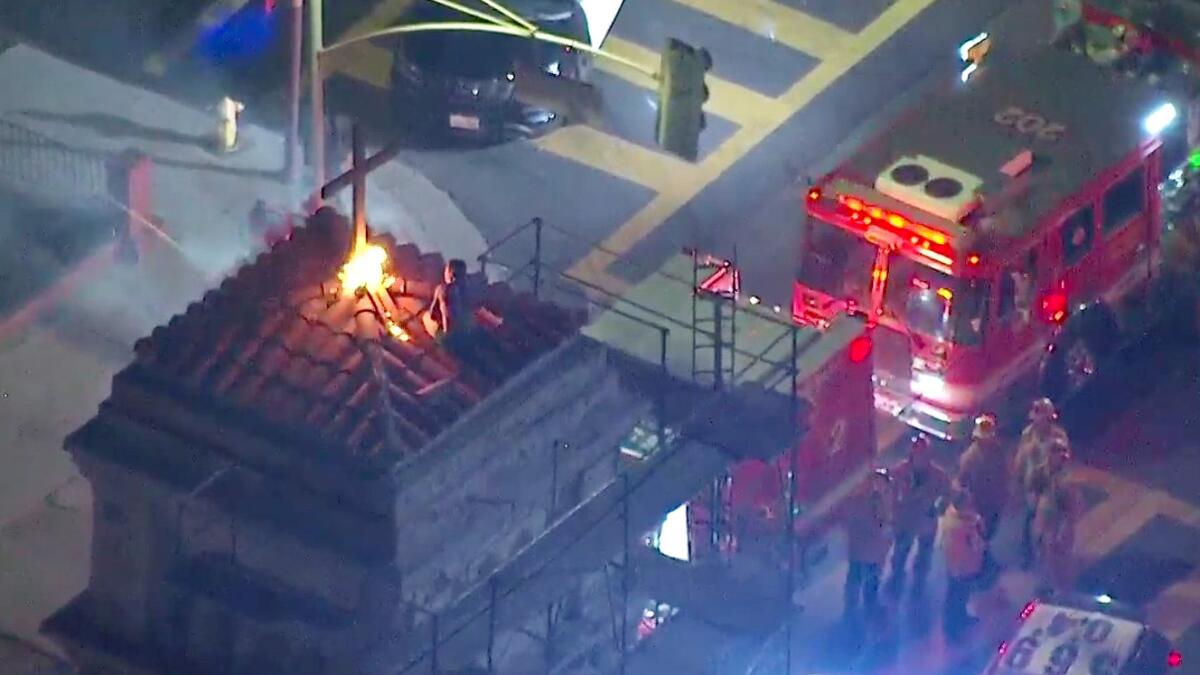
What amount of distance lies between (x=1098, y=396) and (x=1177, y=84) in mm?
3355

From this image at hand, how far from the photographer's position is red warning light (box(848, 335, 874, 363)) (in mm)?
28359

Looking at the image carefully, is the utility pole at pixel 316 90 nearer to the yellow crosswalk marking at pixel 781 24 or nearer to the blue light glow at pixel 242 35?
the blue light glow at pixel 242 35

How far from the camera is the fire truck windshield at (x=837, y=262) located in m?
30.6

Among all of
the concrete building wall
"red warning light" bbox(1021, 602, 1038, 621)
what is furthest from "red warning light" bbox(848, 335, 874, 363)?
the concrete building wall

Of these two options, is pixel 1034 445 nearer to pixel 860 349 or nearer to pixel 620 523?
pixel 860 349

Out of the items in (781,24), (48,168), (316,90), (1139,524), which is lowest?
(1139,524)

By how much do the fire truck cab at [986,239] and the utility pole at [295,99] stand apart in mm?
5644

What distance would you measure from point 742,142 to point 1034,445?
8401 millimetres

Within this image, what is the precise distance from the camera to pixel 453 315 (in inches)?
854

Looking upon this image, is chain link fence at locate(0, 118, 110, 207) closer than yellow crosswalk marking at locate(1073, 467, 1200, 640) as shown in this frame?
No

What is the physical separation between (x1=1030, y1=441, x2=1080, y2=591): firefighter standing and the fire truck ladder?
3.27 meters

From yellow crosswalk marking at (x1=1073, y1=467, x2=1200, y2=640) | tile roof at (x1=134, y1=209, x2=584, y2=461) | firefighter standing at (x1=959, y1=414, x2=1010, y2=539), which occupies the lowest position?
yellow crosswalk marking at (x1=1073, y1=467, x2=1200, y2=640)

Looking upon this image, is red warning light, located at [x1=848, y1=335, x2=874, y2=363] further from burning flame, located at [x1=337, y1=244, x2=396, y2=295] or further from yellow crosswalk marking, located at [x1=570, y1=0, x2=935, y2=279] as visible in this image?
burning flame, located at [x1=337, y1=244, x2=396, y2=295]

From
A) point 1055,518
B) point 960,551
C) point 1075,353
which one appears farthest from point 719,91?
point 960,551
